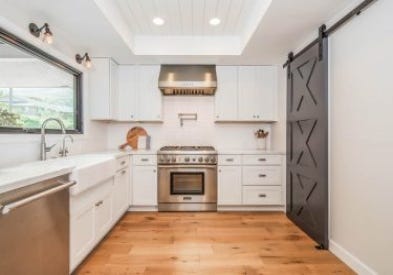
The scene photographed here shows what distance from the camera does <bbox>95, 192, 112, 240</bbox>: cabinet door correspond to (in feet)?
8.07

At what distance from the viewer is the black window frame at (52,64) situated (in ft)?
6.96

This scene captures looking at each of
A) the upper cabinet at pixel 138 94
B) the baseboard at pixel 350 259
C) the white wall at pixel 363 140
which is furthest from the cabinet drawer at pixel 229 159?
the baseboard at pixel 350 259

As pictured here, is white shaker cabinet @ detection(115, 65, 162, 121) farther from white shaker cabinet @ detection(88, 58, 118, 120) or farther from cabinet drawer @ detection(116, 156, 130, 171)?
cabinet drawer @ detection(116, 156, 130, 171)

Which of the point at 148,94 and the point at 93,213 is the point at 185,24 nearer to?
the point at 148,94

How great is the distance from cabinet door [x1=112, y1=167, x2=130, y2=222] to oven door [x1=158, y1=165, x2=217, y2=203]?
482 mm

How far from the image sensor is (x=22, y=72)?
95.0 inches

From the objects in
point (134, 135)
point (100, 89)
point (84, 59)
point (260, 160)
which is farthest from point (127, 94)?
point (260, 160)

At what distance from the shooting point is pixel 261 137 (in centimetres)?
416

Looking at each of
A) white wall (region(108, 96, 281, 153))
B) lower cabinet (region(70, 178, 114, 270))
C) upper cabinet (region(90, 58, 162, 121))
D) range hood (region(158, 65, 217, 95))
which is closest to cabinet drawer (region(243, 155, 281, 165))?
white wall (region(108, 96, 281, 153))

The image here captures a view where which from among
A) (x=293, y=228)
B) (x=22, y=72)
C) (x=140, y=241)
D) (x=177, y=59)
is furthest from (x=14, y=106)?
(x=293, y=228)

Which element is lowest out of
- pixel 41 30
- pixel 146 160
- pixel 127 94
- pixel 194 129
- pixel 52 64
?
pixel 146 160

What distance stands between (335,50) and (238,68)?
1.77 m

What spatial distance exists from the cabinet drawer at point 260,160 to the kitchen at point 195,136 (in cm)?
2

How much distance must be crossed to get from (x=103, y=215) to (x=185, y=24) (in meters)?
2.45
